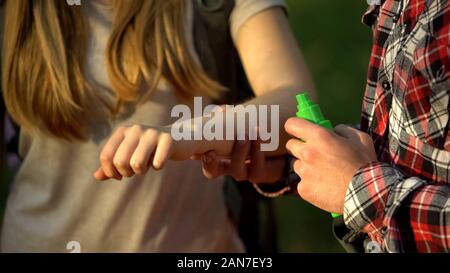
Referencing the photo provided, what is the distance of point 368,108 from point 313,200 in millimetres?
162

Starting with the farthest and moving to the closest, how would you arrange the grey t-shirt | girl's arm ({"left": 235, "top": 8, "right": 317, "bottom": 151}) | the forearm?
the grey t-shirt, girl's arm ({"left": 235, "top": 8, "right": 317, "bottom": 151}), the forearm

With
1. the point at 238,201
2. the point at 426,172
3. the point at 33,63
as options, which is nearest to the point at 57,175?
the point at 33,63

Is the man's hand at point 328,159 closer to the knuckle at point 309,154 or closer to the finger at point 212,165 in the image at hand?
the knuckle at point 309,154

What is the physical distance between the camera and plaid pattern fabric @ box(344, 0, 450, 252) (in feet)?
2.70

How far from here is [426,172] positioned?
0.86m

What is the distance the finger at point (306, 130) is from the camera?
91 cm

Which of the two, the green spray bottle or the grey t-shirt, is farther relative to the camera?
the grey t-shirt

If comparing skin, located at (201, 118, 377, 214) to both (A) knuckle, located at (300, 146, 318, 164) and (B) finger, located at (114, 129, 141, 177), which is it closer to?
(A) knuckle, located at (300, 146, 318, 164)

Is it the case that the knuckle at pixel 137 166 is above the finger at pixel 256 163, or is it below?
above

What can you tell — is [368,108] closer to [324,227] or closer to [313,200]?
[313,200]

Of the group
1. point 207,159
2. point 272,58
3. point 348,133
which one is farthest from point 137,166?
point 272,58

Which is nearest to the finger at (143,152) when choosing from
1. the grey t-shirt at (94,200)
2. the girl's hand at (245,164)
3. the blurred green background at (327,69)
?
the girl's hand at (245,164)

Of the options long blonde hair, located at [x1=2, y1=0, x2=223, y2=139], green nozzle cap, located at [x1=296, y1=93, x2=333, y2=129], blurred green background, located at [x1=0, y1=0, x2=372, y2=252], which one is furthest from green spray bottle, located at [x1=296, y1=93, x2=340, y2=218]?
blurred green background, located at [x1=0, y1=0, x2=372, y2=252]

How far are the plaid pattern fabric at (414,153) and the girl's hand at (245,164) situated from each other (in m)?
0.24
